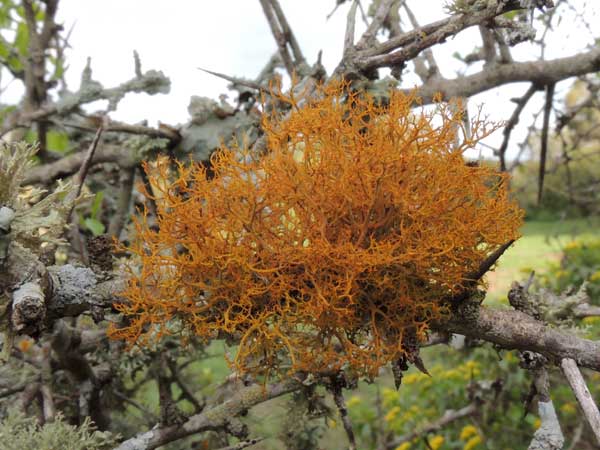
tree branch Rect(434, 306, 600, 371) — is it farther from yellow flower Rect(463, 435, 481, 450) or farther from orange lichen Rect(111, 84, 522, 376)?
yellow flower Rect(463, 435, 481, 450)

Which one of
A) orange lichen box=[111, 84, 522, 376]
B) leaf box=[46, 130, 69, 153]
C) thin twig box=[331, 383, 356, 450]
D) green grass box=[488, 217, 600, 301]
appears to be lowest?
green grass box=[488, 217, 600, 301]

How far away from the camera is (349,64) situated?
111cm

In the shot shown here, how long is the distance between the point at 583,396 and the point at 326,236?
398 millimetres

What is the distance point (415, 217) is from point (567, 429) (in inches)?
88.7

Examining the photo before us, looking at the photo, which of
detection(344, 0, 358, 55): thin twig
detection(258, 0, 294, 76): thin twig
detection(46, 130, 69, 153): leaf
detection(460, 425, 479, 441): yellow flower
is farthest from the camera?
detection(460, 425, 479, 441): yellow flower

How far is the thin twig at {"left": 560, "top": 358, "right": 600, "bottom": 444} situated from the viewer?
2.36ft

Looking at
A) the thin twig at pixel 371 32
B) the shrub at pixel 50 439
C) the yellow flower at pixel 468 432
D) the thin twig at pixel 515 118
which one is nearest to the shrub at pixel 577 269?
the yellow flower at pixel 468 432

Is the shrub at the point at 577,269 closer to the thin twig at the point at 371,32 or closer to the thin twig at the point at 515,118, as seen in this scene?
the thin twig at the point at 515,118

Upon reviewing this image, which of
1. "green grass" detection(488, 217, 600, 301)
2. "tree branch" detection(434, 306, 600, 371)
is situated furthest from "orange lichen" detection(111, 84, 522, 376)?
"green grass" detection(488, 217, 600, 301)

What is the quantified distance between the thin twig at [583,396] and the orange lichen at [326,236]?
19 cm

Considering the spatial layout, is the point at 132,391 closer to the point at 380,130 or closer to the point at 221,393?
the point at 221,393

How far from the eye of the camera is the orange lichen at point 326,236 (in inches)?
30.0

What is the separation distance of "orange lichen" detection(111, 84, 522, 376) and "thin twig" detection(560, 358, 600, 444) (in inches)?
7.6

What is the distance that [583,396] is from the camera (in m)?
0.74
